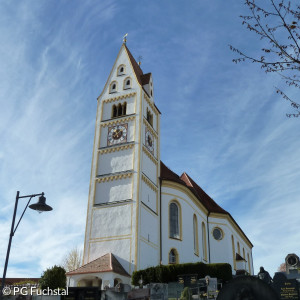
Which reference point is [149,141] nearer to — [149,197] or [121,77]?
[149,197]

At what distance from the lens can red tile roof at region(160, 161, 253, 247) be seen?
36.0m

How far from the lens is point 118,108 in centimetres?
3553

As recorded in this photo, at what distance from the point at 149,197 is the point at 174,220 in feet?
11.8

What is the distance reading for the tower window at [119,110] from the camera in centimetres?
3506

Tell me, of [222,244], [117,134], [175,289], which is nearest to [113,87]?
[117,134]

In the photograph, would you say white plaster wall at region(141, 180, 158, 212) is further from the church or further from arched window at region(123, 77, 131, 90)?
arched window at region(123, 77, 131, 90)

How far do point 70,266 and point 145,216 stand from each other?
112ft

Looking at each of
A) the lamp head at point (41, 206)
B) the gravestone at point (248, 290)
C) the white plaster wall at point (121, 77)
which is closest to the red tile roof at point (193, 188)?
the white plaster wall at point (121, 77)

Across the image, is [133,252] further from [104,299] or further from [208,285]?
[104,299]

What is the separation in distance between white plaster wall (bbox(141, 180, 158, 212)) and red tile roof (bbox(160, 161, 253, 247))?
93.5 inches

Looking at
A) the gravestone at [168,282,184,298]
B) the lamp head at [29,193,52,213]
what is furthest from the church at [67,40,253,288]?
the lamp head at [29,193,52,213]

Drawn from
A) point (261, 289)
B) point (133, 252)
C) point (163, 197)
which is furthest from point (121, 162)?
point (261, 289)

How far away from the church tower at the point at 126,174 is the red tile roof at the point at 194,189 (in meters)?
1.89

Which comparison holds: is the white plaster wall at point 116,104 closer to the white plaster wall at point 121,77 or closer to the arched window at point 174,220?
the white plaster wall at point 121,77
